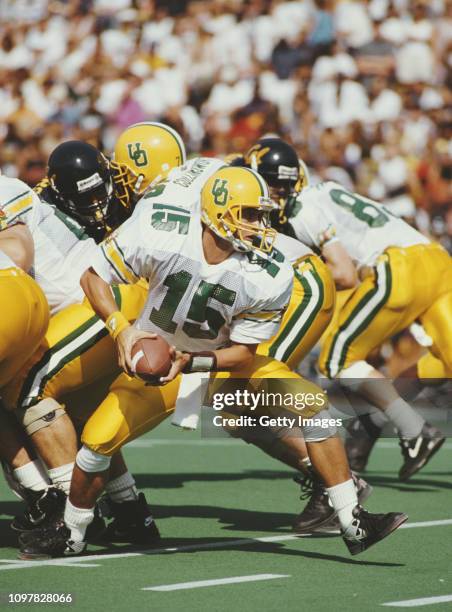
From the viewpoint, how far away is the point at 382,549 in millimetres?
5508

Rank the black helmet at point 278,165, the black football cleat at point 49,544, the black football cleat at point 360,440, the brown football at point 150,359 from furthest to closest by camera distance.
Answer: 1. the black football cleat at point 360,440
2. the black helmet at point 278,165
3. the black football cleat at point 49,544
4. the brown football at point 150,359

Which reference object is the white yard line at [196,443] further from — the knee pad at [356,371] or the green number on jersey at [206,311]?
the green number on jersey at [206,311]

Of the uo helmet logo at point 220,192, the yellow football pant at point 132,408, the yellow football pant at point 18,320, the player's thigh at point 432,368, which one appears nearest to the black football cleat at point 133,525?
the yellow football pant at point 132,408

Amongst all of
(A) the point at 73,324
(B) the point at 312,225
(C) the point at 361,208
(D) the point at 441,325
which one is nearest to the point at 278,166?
(B) the point at 312,225

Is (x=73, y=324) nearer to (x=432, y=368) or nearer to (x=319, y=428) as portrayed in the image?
(x=319, y=428)

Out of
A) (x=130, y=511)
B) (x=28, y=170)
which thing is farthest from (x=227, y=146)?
(x=130, y=511)

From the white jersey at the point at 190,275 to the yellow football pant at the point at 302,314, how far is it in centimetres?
123

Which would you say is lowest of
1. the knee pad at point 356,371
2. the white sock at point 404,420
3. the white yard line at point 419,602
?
the white sock at point 404,420

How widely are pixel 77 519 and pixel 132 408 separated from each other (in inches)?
20.5

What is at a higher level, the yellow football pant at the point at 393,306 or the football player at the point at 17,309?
the football player at the point at 17,309

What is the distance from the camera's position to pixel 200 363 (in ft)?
16.8

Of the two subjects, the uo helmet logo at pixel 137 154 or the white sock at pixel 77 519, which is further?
the uo helmet logo at pixel 137 154

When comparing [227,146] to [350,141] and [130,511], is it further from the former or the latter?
[130,511]

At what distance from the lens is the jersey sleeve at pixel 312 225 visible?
22.9 feet
